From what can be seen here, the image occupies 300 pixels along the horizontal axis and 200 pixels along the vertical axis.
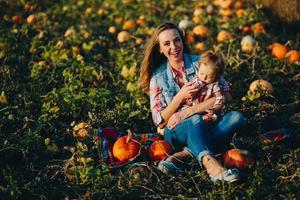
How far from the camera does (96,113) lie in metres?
5.32

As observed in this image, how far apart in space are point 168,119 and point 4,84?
8.23ft

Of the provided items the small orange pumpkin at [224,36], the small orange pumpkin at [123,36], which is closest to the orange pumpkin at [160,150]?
the small orange pumpkin at [224,36]

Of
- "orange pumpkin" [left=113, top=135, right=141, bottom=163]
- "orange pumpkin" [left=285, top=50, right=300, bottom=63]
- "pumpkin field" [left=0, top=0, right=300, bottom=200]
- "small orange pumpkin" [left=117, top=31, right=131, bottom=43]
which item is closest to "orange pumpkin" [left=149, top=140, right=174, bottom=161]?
"pumpkin field" [left=0, top=0, right=300, bottom=200]

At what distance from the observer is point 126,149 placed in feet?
14.6

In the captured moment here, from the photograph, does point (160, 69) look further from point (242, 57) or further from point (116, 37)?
point (116, 37)

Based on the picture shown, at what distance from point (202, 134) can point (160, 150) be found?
451 millimetres

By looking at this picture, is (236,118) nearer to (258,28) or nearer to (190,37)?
(190,37)

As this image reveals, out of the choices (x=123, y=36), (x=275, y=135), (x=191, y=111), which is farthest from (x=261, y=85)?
(x=123, y=36)

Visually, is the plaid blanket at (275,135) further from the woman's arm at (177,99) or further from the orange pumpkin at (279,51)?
the orange pumpkin at (279,51)

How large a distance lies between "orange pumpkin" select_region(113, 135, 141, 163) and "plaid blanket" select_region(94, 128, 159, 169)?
56 mm

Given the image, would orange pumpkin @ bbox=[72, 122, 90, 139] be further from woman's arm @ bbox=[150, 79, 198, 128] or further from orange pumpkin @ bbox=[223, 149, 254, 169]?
orange pumpkin @ bbox=[223, 149, 254, 169]

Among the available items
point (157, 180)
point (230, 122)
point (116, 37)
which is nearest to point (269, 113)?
point (230, 122)

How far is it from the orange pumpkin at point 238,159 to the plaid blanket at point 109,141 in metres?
0.83

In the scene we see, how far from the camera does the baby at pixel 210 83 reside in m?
4.00
